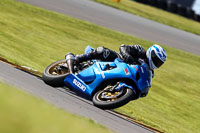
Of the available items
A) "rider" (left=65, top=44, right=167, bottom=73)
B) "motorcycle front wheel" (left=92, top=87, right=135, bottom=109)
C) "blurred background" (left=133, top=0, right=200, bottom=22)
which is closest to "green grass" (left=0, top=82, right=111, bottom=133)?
"motorcycle front wheel" (left=92, top=87, right=135, bottom=109)

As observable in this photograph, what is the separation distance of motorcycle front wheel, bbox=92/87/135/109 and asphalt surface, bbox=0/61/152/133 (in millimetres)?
141

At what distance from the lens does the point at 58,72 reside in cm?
888

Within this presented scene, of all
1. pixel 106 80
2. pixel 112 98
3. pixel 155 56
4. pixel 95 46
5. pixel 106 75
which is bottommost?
pixel 95 46

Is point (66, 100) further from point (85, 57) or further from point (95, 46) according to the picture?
point (95, 46)

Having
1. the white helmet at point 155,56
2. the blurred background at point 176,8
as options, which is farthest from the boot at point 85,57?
the blurred background at point 176,8

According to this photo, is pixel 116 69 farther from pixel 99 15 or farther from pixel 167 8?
pixel 167 8

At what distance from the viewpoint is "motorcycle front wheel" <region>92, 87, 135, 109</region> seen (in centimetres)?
763

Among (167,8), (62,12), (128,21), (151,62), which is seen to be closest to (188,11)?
(167,8)

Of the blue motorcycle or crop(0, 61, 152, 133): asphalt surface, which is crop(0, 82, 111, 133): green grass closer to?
crop(0, 61, 152, 133): asphalt surface

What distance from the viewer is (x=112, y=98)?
25.9 feet

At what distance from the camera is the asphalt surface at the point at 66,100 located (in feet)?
23.0

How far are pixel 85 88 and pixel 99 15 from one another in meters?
14.6

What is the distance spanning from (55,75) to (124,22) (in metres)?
14.9

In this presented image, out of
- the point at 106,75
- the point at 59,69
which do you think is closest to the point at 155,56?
the point at 106,75
